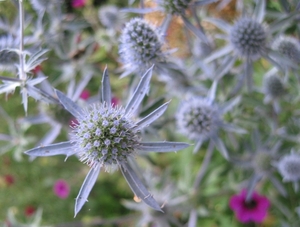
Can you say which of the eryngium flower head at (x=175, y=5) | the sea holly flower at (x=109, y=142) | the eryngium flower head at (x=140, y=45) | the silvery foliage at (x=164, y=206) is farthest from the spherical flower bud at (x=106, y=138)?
the silvery foliage at (x=164, y=206)

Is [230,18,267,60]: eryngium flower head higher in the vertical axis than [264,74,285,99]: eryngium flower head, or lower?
higher

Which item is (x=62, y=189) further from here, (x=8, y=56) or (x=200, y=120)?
(x=200, y=120)

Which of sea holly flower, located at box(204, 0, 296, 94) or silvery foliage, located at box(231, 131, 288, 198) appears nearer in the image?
sea holly flower, located at box(204, 0, 296, 94)

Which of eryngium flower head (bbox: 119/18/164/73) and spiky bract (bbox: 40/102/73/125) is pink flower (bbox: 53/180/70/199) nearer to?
spiky bract (bbox: 40/102/73/125)

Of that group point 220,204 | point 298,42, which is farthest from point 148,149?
point 220,204

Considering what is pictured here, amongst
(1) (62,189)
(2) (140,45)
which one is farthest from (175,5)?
(1) (62,189)

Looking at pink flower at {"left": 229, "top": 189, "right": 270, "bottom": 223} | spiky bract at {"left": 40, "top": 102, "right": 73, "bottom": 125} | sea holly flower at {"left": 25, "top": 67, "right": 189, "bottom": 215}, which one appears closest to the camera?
sea holly flower at {"left": 25, "top": 67, "right": 189, "bottom": 215}

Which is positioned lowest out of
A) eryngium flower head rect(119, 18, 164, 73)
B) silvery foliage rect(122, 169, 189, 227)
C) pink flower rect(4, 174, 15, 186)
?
pink flower rect(4, 174, 15, 186)

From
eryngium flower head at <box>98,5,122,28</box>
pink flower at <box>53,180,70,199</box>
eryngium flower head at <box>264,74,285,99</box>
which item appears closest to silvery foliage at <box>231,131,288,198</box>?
eryngium flower head at <box>264,74,285,99</box>

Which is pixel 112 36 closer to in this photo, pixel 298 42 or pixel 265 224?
pixel 298 42
